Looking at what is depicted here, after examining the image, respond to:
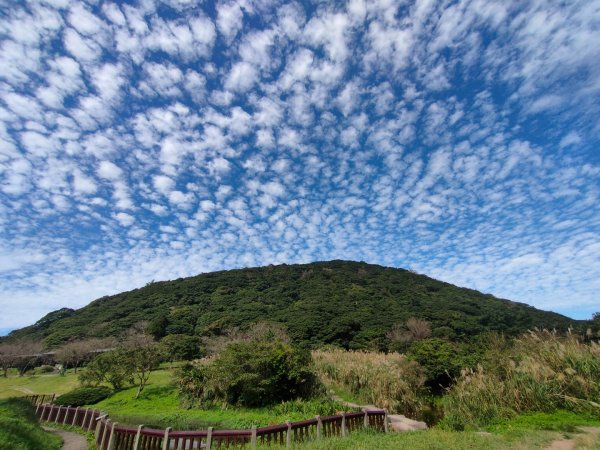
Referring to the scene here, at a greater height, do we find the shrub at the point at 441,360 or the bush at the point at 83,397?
the shrub at the point at 441,360

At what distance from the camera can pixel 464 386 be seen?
12.4 meters

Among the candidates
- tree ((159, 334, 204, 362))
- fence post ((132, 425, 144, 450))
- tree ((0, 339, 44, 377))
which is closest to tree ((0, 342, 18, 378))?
tree ((0, 339, 44, 377))

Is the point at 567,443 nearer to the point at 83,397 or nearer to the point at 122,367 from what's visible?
the point at 122,367

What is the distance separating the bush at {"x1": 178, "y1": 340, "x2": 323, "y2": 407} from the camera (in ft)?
54.1

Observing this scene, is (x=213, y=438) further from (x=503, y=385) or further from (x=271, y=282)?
(x=271, y=282)

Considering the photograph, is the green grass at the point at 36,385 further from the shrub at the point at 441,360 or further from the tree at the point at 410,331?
the tree at the point at 410,331

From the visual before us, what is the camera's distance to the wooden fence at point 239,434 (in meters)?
8.16

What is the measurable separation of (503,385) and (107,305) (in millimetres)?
72046

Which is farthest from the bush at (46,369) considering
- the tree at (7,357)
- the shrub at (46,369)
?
the tree at (7,357)

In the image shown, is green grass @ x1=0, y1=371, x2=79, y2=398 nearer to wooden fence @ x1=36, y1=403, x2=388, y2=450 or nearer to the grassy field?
the grassy field

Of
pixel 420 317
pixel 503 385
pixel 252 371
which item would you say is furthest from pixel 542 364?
pixel 420 317

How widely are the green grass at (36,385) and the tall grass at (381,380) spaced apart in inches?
890

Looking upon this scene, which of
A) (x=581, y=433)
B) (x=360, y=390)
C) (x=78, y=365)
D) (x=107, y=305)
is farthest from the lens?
(x=107, y=305)

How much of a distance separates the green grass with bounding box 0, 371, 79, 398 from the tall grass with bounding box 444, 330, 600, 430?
96.3 feet
